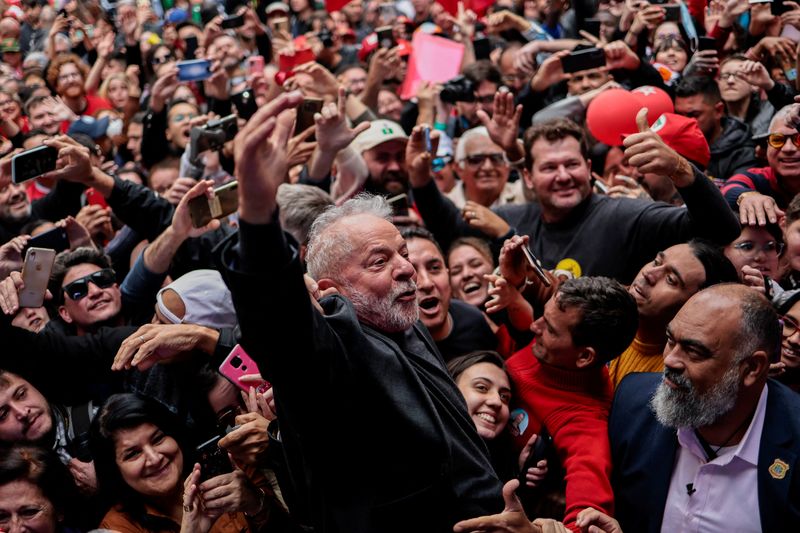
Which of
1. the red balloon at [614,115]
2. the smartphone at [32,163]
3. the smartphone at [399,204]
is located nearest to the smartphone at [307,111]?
the smartphone at [399,204]

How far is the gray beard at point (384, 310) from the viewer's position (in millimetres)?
2336

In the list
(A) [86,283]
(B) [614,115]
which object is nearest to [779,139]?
(B) [614,115]

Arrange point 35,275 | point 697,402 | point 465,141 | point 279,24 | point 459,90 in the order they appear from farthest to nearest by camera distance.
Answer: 1. point 279,24
2. point 459,90
3. point 465,141
4. point 35,275
5. point 697,402

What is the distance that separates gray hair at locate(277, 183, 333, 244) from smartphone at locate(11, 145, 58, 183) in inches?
45.2

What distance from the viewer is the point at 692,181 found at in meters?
3.21

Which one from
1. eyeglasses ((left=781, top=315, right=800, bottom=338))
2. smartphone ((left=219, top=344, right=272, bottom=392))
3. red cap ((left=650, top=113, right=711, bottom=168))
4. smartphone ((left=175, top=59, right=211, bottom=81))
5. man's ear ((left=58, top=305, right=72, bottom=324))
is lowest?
man's ear ((left=58, top=305, right=72, bottom=324))

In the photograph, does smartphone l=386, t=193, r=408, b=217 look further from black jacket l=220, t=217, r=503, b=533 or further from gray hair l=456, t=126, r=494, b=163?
black jacket l=220, t=217, r=503, b=533

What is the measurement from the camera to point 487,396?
3027 mm

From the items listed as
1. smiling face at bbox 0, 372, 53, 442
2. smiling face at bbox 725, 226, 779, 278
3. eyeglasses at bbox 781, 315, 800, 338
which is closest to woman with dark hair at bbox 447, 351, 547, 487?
eyeglasses at bbox 781, 315, 800, 338

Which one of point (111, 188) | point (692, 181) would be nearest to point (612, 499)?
point (692, 181)

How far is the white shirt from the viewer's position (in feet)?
8.23

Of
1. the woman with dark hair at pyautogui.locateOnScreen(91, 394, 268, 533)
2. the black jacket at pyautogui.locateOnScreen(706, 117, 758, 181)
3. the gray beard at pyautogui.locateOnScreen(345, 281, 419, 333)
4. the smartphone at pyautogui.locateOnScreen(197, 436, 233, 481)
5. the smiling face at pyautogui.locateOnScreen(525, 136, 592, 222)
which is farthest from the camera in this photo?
the black jacket at pyautogui.locateOnScreen(706, 117, 758, 181)

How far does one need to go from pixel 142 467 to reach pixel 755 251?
241cm

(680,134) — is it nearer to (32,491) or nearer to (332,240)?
(332,240)
